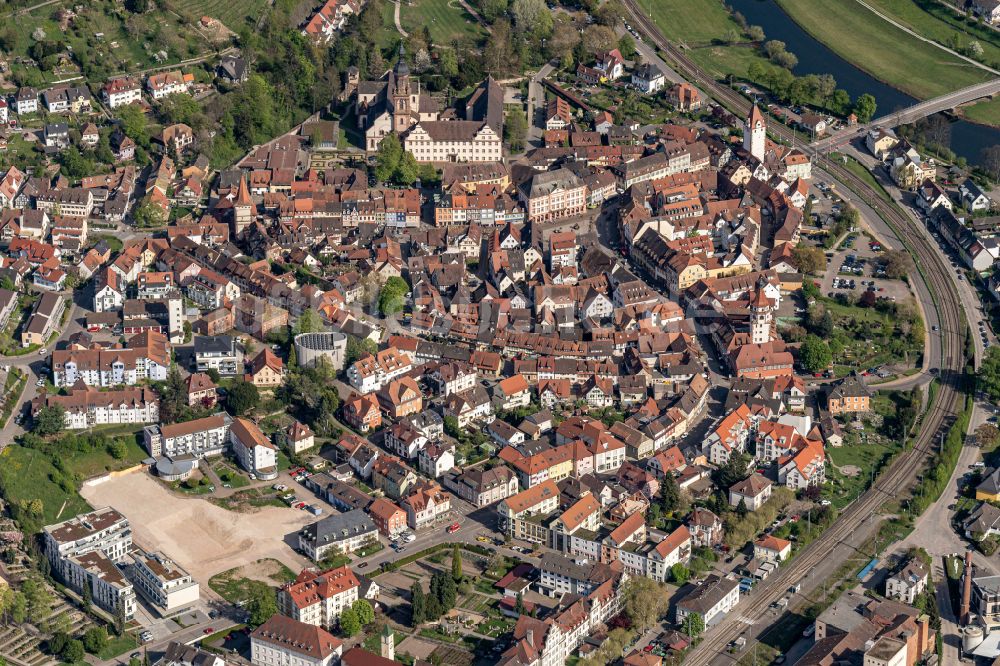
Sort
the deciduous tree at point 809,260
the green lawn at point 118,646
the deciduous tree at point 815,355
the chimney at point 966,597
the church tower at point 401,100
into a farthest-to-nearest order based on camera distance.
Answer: the church tower at point 401,100 < the deciduous tree at point 809,260 < the deciduous tree at point 815,355 < the chimney at point 966,597 < the green lawn at point 118,646

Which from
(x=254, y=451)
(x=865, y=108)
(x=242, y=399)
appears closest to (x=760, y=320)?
(x=242, y=399)

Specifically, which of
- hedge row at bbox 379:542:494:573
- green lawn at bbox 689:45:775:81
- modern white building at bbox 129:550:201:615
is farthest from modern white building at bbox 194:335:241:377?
green lawn at bbox 689:45:775:81

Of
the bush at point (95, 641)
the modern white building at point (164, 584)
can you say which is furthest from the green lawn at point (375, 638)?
the bush at point (95, 641)

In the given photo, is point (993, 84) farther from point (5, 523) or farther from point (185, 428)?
point (5, 523)

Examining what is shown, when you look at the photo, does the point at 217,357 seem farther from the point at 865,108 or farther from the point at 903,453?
the point at 865,108

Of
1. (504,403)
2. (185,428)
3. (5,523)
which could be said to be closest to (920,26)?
(504,403)

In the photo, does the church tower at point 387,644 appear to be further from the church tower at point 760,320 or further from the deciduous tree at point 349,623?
the church tower at point 760,320
